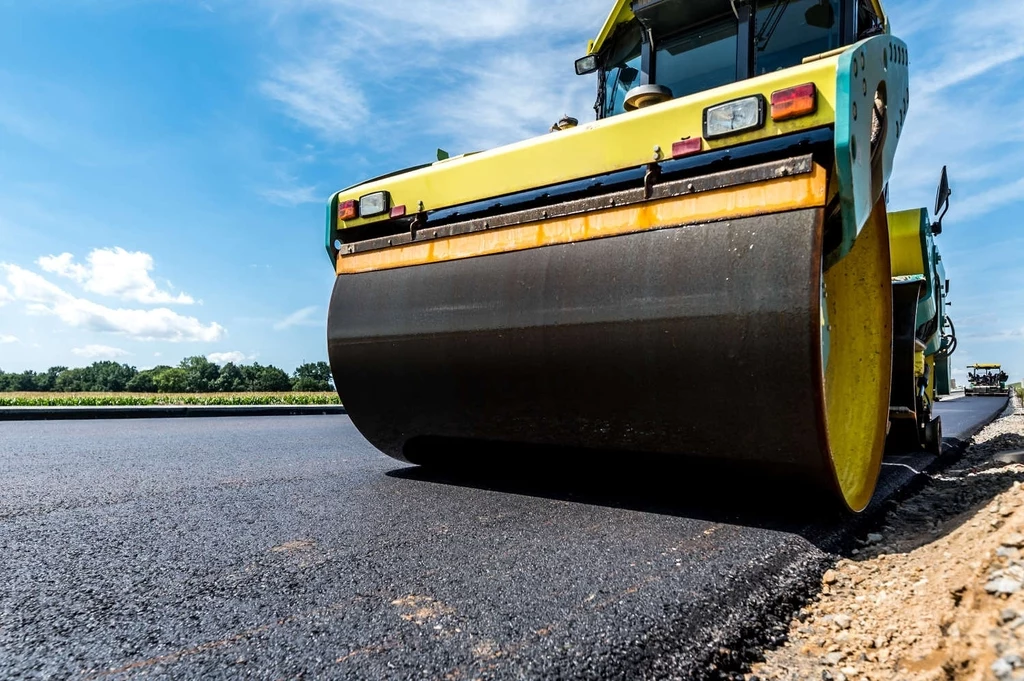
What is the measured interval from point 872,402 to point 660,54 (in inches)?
87.3

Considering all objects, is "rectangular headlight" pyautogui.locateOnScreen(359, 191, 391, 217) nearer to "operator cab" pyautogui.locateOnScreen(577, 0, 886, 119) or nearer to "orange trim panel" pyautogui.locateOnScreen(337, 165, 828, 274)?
"orange trim panel" pyautogui.locateOnScreen(337, 165, 828, 274)

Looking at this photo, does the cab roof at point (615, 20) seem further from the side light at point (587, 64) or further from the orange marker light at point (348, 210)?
the orange marker light at point (348, 210)

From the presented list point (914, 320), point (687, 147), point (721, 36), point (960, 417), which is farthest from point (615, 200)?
point (960, 417)

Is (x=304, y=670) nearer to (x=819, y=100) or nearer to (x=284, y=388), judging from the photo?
(x=819, y=100)

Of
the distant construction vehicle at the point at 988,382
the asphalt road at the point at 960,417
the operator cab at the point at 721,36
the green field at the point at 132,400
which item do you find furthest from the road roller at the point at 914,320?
the distant construction vehicle at the point at 988,382

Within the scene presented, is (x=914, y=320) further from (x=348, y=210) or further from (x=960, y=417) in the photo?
(x=960, y=417)

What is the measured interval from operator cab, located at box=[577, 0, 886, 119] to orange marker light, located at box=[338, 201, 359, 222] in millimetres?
1508

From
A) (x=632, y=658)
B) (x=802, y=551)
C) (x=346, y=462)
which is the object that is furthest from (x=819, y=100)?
(x=346, y=462)

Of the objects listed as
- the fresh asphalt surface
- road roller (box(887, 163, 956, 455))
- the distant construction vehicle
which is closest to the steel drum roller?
the fresh asphalt surface

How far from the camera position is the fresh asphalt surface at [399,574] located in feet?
4.38

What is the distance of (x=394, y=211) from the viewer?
3227 millimetres

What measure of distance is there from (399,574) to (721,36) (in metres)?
3.21

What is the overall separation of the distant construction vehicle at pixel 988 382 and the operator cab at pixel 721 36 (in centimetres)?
3479

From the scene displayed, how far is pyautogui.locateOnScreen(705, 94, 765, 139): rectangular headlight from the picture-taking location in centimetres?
232
